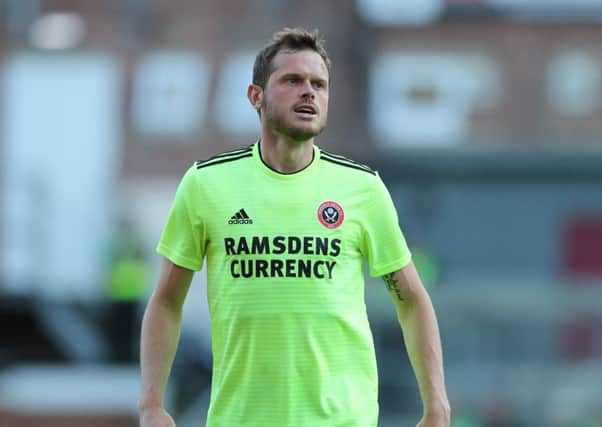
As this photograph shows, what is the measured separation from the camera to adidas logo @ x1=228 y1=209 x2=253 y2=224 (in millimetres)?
5648

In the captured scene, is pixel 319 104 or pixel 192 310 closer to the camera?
pixel 319 104

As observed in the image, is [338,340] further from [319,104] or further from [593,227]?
[593,227]

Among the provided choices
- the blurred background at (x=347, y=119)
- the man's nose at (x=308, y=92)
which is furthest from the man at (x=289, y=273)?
the blurred background at (x=347, y=119)

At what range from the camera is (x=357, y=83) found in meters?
31.8

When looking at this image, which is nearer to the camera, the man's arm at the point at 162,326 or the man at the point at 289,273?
the man at the point at 289,273

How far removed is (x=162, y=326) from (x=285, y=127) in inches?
32.3

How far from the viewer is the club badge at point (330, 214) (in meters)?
5.62

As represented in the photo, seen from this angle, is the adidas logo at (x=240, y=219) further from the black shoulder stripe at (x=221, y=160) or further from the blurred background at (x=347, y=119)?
the blurred background at (x=347, y=119)

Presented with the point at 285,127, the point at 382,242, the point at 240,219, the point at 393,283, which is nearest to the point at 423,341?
the point at 393,283

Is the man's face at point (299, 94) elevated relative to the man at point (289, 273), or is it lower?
elevated

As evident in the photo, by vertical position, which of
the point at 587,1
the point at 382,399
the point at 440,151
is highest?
the point at 587,1

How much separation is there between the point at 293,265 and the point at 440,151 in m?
24.9

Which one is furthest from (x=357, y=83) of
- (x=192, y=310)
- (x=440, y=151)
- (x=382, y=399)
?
(x=382, y=399)

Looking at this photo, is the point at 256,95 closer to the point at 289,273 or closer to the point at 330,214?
the point at 330,214
